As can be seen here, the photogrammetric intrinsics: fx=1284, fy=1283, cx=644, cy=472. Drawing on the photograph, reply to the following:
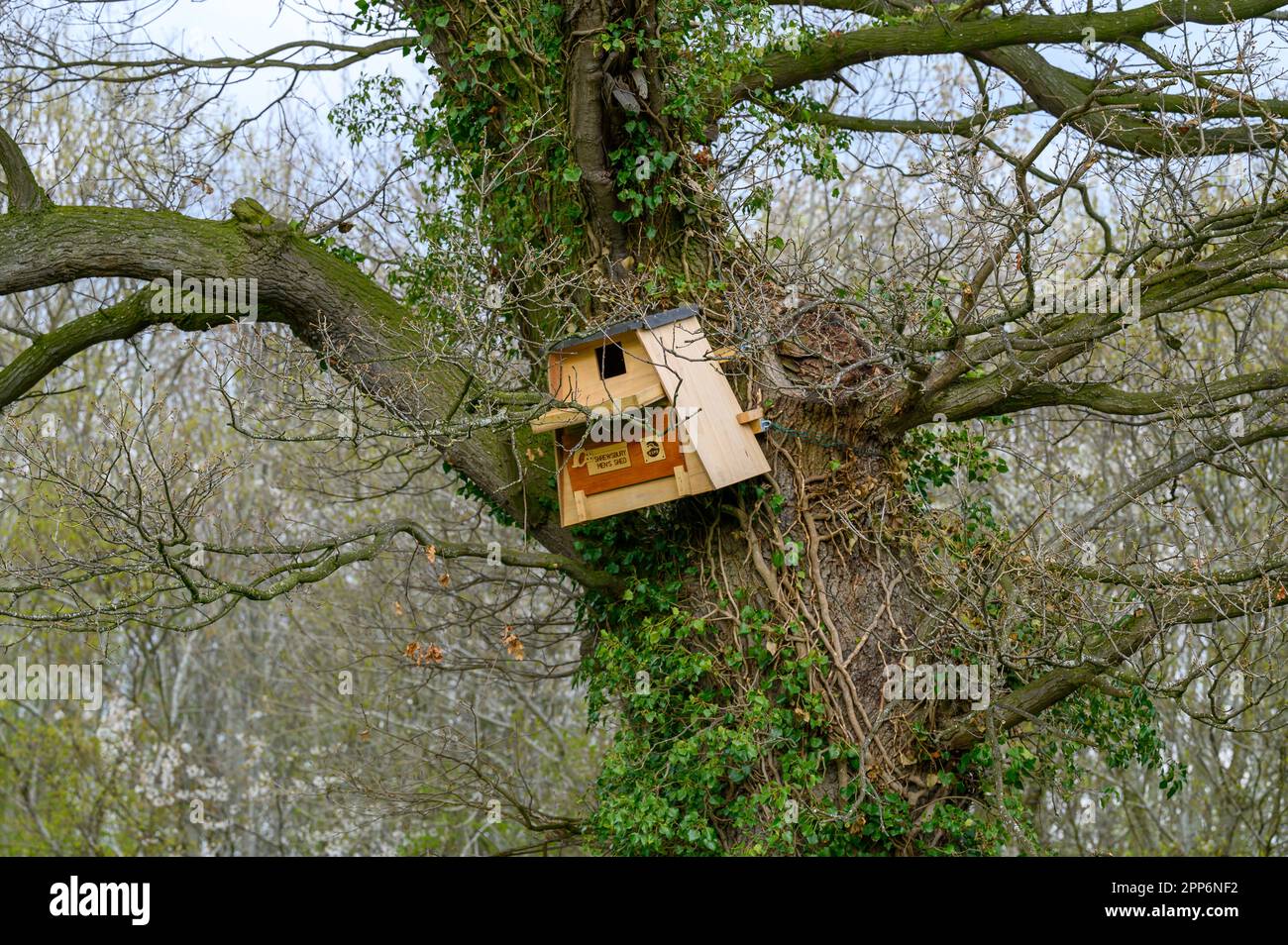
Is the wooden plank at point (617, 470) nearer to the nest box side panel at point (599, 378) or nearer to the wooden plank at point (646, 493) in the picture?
the wooden plank at point (646, 493)

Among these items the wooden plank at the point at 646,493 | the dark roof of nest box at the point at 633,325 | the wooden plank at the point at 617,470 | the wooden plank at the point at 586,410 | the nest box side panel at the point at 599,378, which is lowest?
the wooden plank at the point at 646,493

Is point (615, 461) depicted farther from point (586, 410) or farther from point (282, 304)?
point (282, 304)

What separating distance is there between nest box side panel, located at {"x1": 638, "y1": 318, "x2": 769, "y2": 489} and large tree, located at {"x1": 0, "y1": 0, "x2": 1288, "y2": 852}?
8.7 inches

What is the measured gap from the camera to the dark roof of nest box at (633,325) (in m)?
6.39

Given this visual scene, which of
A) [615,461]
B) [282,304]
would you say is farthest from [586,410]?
[282,304]

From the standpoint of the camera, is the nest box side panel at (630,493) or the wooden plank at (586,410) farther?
the nest box side panel at (630,493)

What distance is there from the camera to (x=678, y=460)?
645cm

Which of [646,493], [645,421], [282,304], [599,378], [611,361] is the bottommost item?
[646,493]

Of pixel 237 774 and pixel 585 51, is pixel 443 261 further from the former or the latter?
pixel 237 774

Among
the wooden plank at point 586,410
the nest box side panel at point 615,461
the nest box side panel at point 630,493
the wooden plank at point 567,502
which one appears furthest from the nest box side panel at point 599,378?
the wooden plank at point 567,502

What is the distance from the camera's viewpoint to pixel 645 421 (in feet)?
21.0

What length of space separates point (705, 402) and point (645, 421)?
12.5 inches

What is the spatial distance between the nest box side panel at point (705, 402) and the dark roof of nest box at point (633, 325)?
0.10 feet

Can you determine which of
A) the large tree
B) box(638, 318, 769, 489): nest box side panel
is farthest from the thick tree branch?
box(638, 318, 769, 489): nest box side panel
